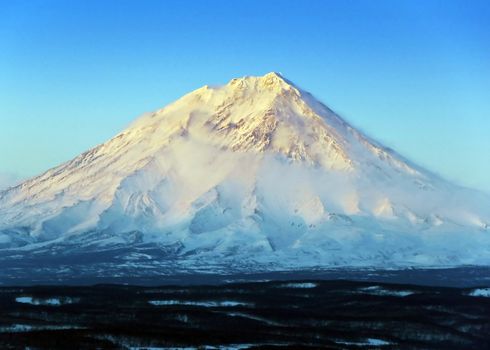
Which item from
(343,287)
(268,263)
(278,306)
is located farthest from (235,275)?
(278,306)

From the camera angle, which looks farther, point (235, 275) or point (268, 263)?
point (268, 263)

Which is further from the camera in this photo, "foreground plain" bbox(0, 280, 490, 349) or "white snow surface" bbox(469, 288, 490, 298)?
"white snow surface" bbox(469, 288, 490, 298)

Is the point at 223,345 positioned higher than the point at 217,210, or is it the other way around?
the point at 217,210

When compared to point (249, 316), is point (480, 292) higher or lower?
higher

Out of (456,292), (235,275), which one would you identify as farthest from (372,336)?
(235,275)

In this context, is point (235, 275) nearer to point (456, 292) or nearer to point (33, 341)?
point (456, 292)

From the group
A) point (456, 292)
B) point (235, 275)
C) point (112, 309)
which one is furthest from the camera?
point (235, 275)

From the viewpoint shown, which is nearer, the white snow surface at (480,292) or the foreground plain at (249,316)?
the foreground plain at (249,316)

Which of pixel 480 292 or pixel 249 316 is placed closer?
pixel 249 316

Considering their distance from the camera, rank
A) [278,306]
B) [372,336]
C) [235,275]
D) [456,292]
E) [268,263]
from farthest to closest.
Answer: [268,263]
[235,275]
[456,292]
[278,306]
[372,336]
